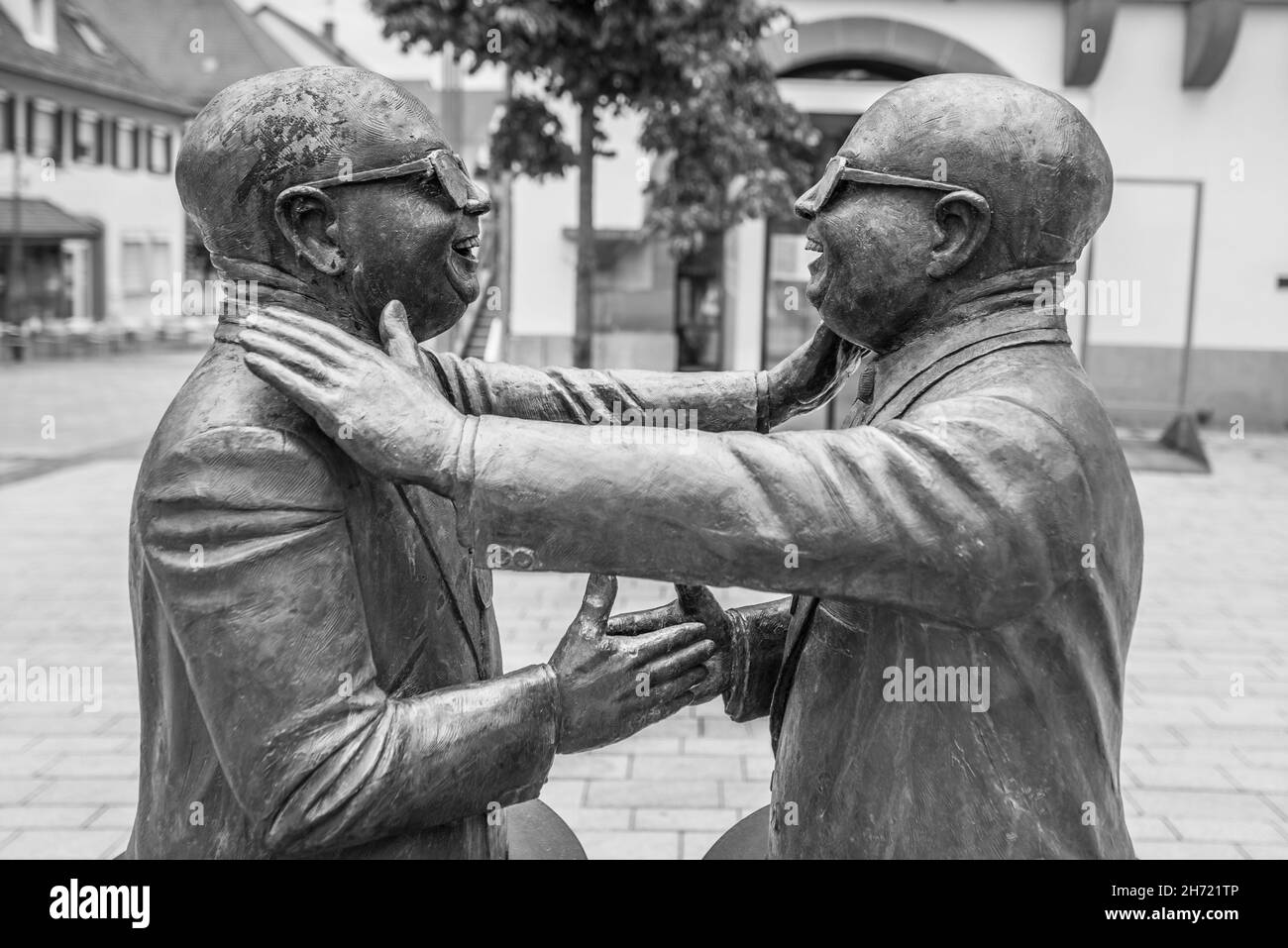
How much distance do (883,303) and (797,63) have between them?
12.4 m

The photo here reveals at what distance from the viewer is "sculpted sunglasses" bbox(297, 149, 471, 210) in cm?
171

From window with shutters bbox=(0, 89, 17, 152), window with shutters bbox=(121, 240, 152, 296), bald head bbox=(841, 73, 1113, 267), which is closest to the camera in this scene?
bald head bbox=(841, 73, 1113, 267)

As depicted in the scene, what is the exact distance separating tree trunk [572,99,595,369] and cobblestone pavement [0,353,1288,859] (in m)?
1.75

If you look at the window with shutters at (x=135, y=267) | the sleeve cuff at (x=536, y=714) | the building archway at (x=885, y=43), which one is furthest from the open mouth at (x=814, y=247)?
the window with shutters at (x=135, y=267)

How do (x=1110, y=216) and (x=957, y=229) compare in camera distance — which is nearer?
(x=957, y=229)

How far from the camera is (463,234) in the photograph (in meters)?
1.84

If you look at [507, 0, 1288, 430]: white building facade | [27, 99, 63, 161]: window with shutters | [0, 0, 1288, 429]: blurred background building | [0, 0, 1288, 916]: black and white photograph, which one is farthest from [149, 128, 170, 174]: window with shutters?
[0, 0, 1288, 916]: black and white photograph

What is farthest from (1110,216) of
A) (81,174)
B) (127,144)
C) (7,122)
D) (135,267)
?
(135,267)

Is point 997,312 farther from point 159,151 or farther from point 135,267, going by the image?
point 159,151

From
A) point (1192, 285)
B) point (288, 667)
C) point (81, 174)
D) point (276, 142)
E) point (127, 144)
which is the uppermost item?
point (127, 144)

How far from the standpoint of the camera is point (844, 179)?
1757 mm

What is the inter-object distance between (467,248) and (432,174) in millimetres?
158

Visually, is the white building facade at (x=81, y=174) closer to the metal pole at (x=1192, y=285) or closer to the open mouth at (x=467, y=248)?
the metal pole at (x=1192, y=285)

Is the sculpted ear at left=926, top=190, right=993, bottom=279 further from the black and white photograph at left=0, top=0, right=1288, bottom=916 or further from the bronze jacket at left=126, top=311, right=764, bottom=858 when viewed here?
the bronze jacket at left=126, top=311, right=764, bottom=858
